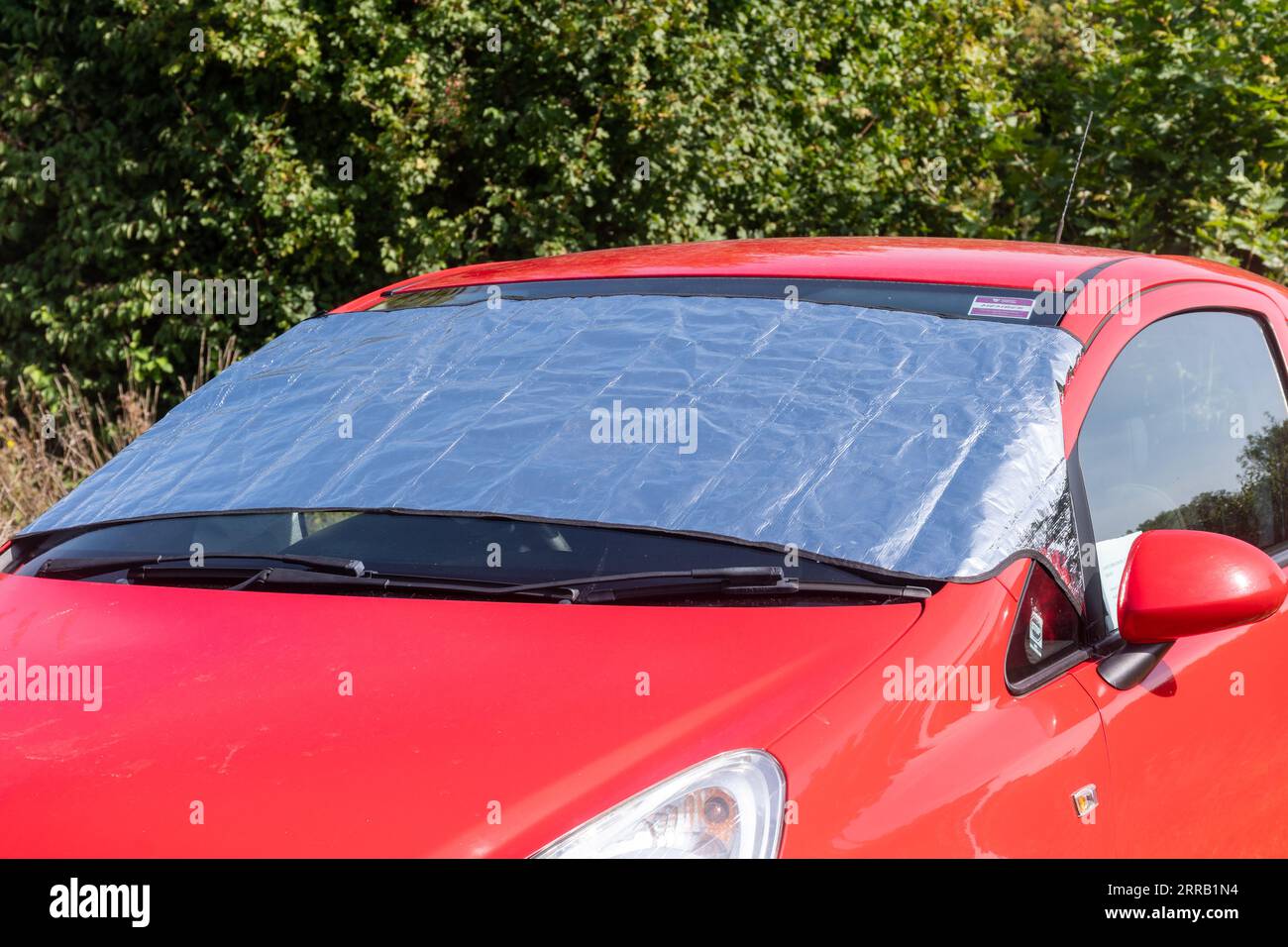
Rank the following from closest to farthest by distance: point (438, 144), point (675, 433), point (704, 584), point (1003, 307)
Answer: point (704, 584)
point (675, 433)
point (1003, 307)
point (438, 144)

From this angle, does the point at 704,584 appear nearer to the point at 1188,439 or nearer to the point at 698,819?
the point at 698,819

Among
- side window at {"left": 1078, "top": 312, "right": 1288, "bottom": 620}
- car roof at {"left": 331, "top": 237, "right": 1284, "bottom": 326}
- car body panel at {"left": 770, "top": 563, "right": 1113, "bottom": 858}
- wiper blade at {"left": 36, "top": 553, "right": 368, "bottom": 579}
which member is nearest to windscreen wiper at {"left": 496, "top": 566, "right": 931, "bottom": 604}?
car body panel at {"left": 770, "top": 563, "right": 1113, "bottom": 858}

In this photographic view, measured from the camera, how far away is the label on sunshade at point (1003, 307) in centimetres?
240

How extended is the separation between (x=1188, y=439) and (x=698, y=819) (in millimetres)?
1596

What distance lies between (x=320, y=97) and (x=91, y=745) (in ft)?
24.3

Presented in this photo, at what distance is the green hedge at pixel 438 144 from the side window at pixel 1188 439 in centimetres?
518

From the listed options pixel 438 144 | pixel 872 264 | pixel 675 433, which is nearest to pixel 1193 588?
pixel 675 433

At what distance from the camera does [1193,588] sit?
2.01m

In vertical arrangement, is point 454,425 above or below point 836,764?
above

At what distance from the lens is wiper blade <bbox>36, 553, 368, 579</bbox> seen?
220cm

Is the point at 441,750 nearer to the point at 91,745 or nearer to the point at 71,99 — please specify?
the point at 91,745

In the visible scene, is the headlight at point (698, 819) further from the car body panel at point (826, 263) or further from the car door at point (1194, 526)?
the car body panel at point (826, 263)
